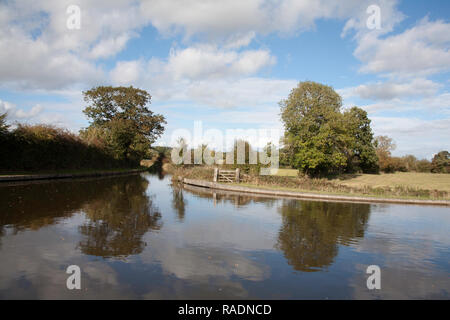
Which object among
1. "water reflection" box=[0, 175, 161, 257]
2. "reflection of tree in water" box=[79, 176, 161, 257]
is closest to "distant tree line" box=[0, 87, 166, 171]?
"water reflection" box=[0, 175, 161, 257]

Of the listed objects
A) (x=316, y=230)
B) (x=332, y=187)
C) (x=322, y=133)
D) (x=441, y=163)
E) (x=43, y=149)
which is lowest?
(x=316, y=230)

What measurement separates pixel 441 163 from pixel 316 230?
137 feet

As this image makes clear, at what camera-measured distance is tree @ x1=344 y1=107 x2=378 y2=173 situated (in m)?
38.9

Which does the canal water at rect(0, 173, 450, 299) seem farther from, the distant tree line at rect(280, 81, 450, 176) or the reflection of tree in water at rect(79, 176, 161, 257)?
the distant tree line at rect(280, 81, 450, 176)

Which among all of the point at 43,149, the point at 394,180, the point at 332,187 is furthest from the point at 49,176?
the point at 394,180

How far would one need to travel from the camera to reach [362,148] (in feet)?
127

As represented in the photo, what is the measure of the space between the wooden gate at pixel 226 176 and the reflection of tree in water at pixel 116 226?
37.3 feet

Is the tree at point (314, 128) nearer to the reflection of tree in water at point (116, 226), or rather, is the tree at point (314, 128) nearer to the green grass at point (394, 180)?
Answer: the green grass at point (394, 180)

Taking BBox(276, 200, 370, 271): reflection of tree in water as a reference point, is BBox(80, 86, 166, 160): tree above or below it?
above

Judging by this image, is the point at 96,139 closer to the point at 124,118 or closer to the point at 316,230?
the point at 124,118

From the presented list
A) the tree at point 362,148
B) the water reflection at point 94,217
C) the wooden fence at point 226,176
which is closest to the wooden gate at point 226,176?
the wooden fence at point 226,176

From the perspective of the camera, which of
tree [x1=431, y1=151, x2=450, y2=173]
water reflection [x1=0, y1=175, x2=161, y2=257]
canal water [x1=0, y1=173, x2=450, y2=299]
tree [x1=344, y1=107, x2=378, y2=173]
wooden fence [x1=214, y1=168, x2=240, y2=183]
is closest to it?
canal water [x1=0, y1=173, x2=450, y2=299]

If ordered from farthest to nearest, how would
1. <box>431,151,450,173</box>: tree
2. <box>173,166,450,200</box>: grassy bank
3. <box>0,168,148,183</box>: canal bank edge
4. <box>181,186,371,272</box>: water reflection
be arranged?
<box>431,151,450,173</box>: tree → <box>0,168,148,183</box>: canal bank edge → <box>173,166,450,200</box>: grassy bank → <box>181,186,371,272</box>: water reflection

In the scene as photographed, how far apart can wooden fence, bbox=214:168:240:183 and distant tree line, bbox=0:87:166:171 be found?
14778 millimetres
